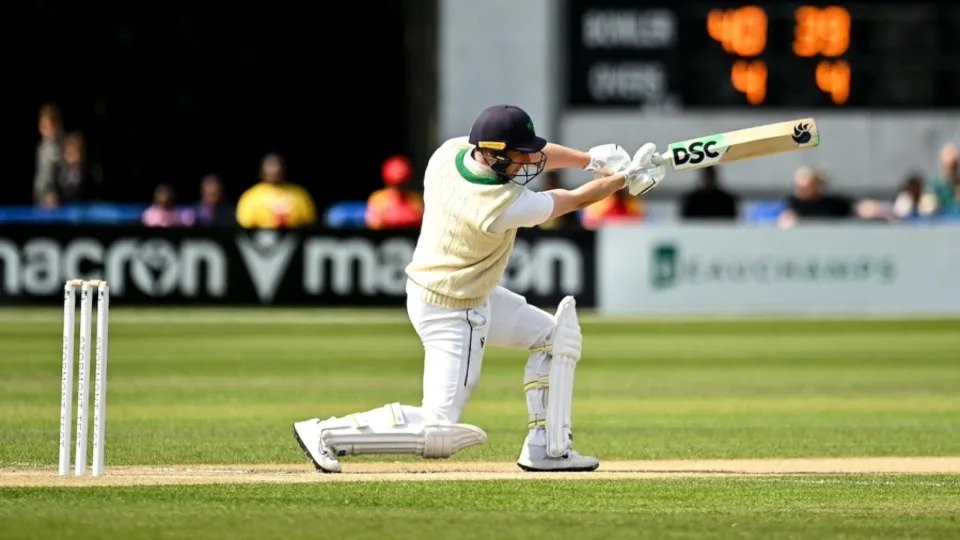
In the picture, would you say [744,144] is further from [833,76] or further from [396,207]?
[833,76]

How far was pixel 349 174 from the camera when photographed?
83.6 ft

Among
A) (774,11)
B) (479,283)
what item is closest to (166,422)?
(479,283)

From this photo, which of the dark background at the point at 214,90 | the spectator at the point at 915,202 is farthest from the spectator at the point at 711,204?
the dark background at the point at 214,90

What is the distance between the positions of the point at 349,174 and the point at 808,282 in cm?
824

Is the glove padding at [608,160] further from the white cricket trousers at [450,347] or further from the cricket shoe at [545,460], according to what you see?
the cricket shoe at [545,460]

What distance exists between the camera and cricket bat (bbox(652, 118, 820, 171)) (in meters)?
8.29

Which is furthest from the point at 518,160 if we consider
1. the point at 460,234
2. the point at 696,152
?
the point at 696,152

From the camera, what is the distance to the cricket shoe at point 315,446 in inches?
313

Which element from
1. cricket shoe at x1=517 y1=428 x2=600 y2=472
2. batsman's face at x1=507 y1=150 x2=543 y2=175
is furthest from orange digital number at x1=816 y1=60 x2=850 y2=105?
batsman's face at x1=507 y1=150 x2=543 y2=175

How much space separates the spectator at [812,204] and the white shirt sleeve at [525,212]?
39.6 feet

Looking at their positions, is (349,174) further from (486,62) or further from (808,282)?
(808,282)

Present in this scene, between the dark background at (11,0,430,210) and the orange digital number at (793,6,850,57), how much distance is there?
16.8 ft

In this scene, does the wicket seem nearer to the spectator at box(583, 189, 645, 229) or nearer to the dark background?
the spectator at box(583, 189, 645, 229)

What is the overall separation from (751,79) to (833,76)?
0.89 meters
